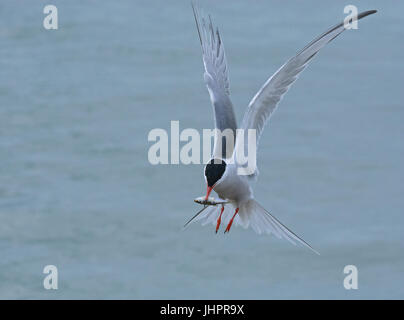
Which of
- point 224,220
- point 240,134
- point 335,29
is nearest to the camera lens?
point 335,29

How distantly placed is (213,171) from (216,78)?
1.24 m

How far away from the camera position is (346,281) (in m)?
8.09

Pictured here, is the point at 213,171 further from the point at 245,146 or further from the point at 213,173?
the point at 245,146

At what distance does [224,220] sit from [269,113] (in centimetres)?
77

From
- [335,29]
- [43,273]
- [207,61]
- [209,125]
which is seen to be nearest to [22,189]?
[43,273]

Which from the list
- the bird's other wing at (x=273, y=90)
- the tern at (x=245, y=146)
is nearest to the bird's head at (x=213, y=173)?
the tern at (x=245, y=146)

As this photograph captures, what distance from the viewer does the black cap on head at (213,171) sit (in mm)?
4793

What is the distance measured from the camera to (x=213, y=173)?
4801 millimetres

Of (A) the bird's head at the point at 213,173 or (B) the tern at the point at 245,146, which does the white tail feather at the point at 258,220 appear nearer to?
(B) the tern at the point at 245,146

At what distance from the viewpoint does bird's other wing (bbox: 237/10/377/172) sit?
5.16 meters

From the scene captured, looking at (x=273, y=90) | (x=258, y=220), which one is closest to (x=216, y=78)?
(x=273, y=90)

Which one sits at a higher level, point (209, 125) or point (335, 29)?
point (209, 125)

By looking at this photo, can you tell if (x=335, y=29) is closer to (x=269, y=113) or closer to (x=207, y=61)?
(x=269, y=113)

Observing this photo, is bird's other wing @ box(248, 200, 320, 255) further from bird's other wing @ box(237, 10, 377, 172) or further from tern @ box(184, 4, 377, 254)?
bird's other wing @ box(237, 10, 377, 172)
